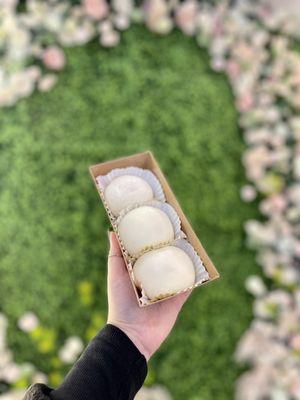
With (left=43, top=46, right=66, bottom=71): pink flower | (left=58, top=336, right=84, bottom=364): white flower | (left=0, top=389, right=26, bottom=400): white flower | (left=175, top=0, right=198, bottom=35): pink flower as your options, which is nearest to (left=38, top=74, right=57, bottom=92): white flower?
(left=43, top=46, right=66, bottom=71): pink flower

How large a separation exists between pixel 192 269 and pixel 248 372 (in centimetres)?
140

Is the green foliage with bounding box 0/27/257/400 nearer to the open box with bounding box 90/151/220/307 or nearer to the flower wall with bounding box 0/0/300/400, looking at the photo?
the flower wall with bounding box 0/0/300/400

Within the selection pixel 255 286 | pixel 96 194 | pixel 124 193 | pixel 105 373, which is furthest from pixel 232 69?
pixel 105 373

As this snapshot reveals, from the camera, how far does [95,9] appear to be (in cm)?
390

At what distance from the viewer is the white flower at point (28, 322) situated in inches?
111

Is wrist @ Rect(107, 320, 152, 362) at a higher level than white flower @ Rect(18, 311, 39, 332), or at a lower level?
higher

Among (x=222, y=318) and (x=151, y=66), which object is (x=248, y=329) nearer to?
(x=222, y=318)

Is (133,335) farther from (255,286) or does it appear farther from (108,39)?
(108,39)

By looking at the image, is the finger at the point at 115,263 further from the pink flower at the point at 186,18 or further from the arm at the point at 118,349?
the pink flower at the point at 186,18

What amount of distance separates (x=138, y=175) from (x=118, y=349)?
895mm

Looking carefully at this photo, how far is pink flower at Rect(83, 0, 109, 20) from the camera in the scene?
3.89 m

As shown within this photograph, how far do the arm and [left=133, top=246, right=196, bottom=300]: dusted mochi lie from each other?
0.14 metres

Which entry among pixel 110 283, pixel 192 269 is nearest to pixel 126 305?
pixel 110 283

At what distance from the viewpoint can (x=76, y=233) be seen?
10.2 ft
